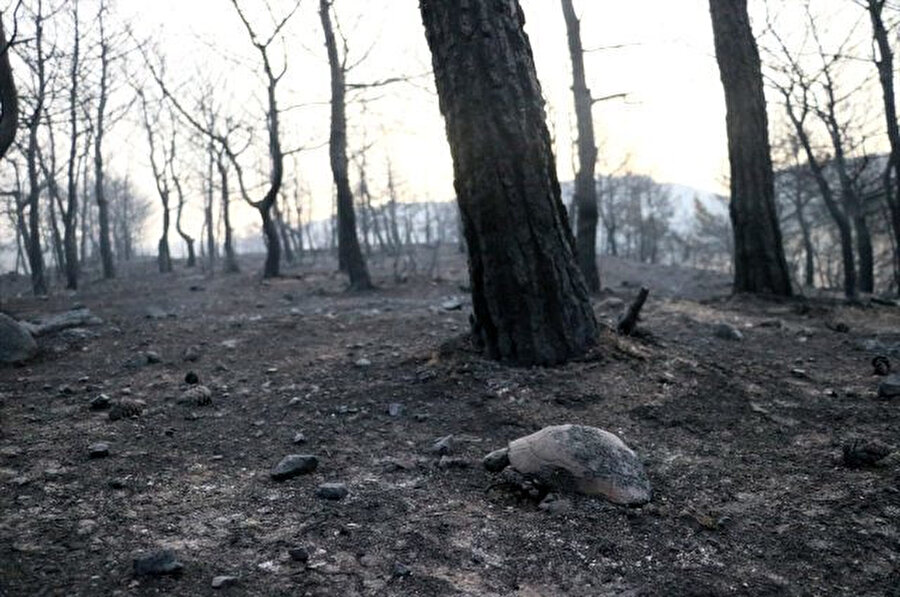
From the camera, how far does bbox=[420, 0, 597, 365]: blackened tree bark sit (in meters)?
4.34

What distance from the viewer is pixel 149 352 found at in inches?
232

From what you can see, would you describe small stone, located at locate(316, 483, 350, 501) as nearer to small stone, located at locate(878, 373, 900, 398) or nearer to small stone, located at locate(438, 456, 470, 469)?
small stone, located at locate(438, 456, 470, 469)

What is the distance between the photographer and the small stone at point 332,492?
2.76 m

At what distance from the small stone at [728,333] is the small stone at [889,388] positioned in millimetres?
1923

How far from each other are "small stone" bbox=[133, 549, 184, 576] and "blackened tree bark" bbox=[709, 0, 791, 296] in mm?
8117

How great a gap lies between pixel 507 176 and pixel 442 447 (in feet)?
6.52

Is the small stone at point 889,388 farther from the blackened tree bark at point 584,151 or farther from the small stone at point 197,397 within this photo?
the blackened tree bark at point 584,151

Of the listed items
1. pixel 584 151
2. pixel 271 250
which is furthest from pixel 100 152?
pixel 584 151

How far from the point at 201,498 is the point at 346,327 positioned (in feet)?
14.9

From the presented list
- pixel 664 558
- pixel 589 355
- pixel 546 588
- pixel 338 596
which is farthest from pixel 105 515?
pixel 589 355

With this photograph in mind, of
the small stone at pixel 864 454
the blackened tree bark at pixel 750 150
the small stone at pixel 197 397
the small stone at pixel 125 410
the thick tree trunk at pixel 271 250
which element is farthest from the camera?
the thick tree trunk at pixel 271 250

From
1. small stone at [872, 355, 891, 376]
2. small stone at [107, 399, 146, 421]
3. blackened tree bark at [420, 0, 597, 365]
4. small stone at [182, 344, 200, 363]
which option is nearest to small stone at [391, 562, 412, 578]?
blackened tree bark at [420, 0, 597, 365]

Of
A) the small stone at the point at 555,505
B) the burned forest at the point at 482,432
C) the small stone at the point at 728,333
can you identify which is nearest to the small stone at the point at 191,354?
the burned forest at the point at 482,432

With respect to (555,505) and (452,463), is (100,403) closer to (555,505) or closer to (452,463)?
(452,463)
